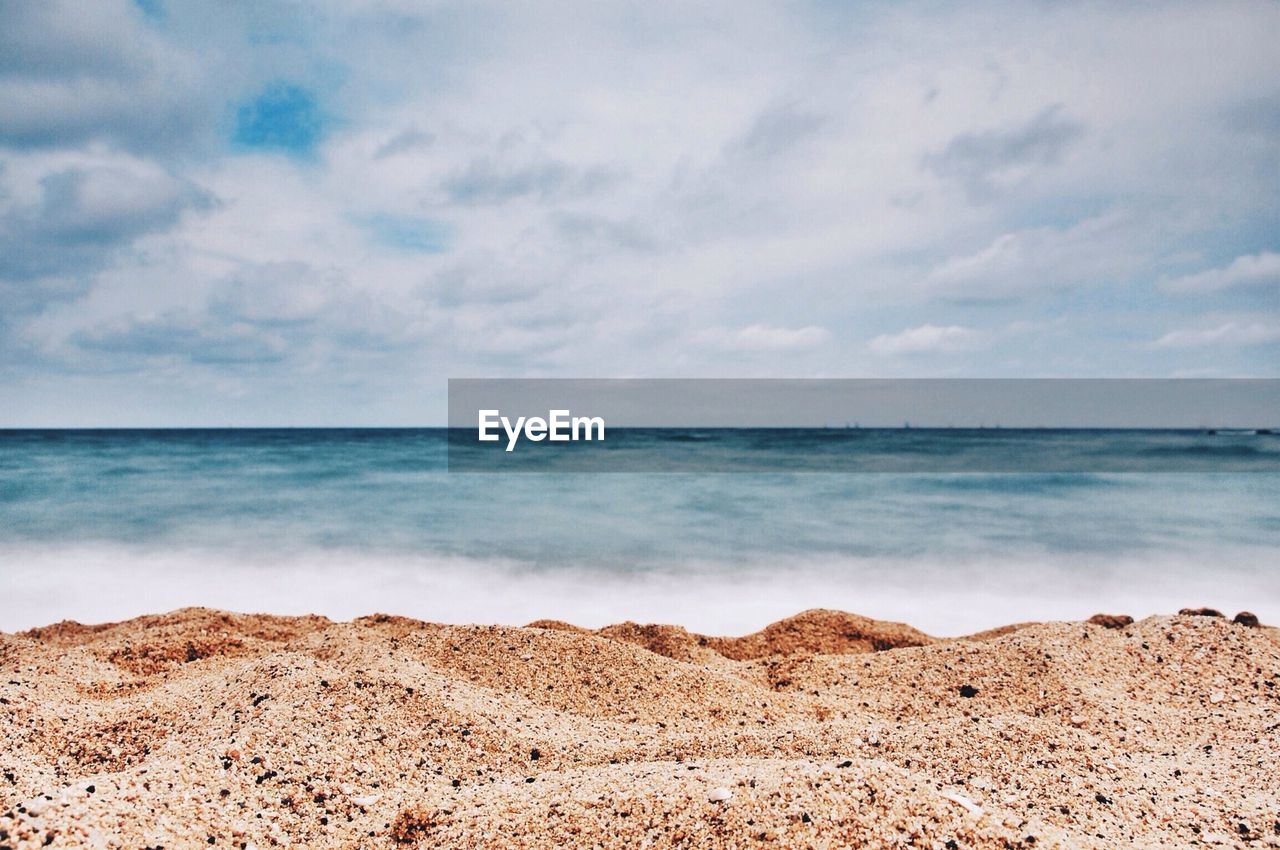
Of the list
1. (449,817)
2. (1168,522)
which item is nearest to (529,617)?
(449,817)

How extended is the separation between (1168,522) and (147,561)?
1523 cm

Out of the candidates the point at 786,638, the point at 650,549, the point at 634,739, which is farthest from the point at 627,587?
the point at 634,739

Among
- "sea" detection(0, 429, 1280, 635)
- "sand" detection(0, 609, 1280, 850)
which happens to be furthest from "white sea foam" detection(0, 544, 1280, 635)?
"sand" detection(0, 609, 1280, 850)

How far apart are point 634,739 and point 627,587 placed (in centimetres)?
501

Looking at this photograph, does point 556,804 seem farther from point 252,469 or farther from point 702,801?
point 252,469

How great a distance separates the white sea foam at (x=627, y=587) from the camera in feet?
25.2

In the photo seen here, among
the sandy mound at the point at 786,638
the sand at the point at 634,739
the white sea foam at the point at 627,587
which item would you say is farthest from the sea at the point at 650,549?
the sand at the point at 634,739

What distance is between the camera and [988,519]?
12844 millimetres

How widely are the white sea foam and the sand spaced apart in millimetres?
2349

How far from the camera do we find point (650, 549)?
33.9 feet

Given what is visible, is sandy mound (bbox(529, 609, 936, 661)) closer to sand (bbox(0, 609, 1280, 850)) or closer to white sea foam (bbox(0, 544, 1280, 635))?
sand (bbox(0, 609, 1280, 850))

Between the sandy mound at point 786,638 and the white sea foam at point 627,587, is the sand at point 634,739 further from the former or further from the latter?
the white sea foam at point 627,587

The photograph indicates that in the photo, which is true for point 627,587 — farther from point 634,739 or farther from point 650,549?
point 634,739

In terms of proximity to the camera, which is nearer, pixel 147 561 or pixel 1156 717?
pixel 1156 717
